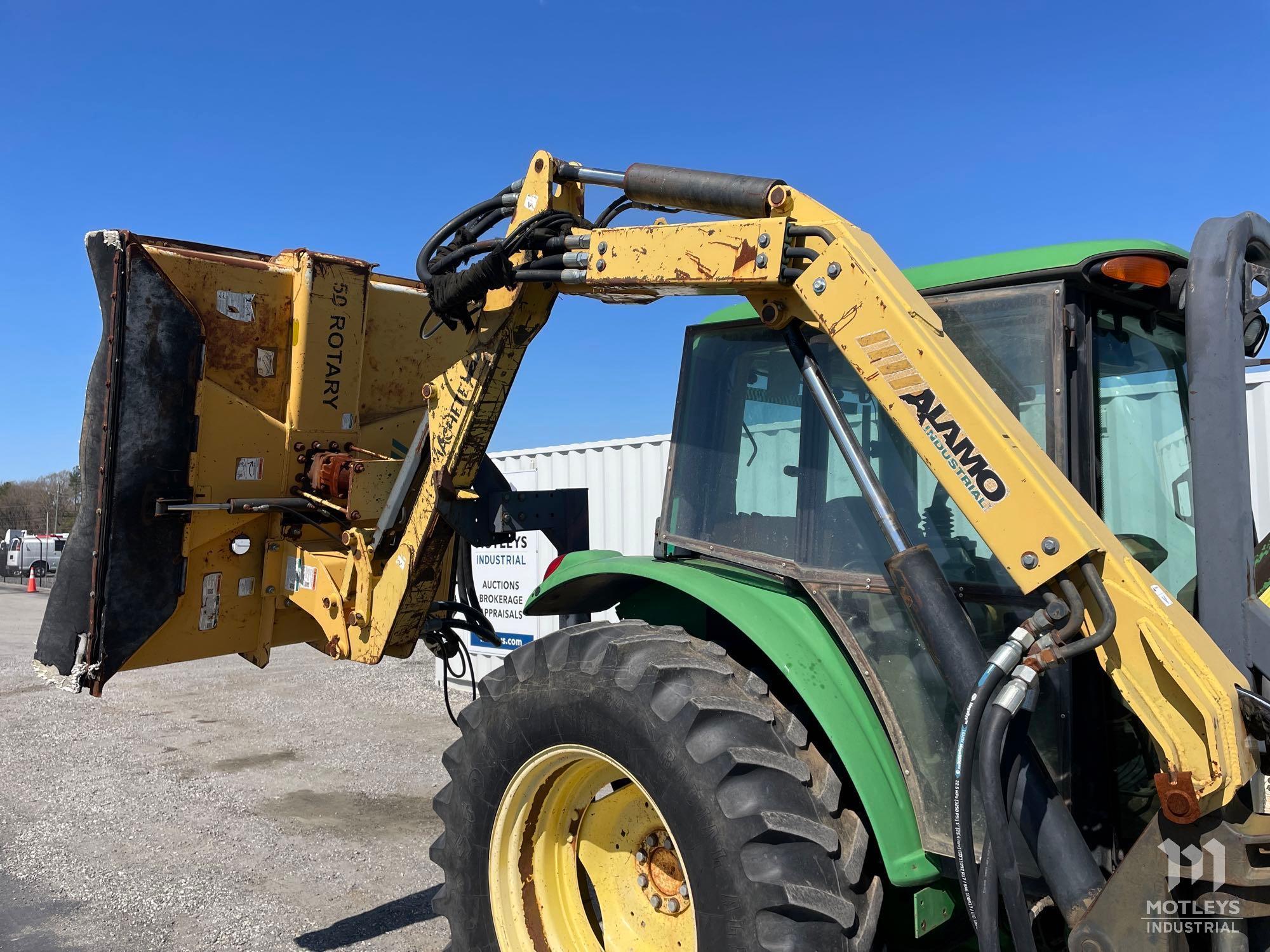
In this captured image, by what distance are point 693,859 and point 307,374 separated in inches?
115

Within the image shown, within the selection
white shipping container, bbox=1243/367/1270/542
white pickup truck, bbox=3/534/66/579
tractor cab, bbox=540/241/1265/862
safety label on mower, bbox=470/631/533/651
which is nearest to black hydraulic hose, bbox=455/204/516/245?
tractor cab, bbox=540/241/1265/862

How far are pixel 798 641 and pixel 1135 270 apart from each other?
3.99 ft

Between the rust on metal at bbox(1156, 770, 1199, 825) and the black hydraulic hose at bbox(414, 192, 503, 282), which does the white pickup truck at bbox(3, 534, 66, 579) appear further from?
the rust on metal at bbox(1156, 770, 1199, 825)

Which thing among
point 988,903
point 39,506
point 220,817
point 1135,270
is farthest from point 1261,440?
point 39,506

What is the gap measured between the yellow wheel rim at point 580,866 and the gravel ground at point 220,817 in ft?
4.17

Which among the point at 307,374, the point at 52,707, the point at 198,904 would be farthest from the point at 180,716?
the point at 307,374

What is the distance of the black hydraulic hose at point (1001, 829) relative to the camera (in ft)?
6.02

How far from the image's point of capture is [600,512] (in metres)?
9.45

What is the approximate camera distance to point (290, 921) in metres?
4.00

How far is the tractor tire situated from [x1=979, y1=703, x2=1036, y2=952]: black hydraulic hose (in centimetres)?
36

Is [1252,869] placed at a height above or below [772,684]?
below

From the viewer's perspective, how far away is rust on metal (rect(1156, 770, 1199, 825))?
1719mm

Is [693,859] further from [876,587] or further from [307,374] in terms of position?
[307,374]

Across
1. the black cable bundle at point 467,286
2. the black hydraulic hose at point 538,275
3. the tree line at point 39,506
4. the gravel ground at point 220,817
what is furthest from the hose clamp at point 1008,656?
the tree line at point 39,506
